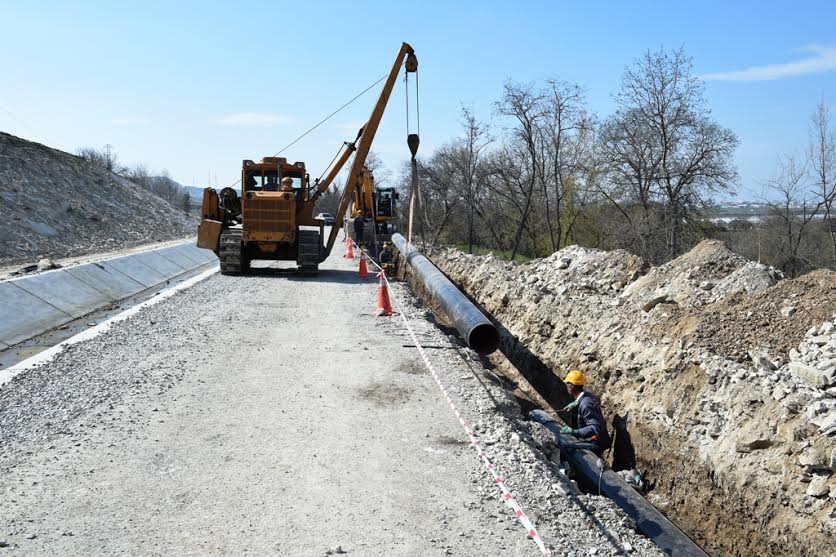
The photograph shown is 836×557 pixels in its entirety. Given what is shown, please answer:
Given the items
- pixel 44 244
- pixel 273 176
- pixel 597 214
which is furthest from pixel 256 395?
pixel 597 214

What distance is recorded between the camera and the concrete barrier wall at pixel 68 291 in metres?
12.7

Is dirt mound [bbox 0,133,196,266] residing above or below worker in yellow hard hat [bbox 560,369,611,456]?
above

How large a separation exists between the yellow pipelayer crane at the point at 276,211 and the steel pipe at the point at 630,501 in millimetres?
11868

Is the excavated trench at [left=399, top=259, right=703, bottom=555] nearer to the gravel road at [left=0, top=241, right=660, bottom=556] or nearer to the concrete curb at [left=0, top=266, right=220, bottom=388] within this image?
the gravel road at [left=0, top=241, right=660, bottom=556]

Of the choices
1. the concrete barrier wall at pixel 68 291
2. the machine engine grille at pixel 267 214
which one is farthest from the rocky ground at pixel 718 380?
the concrete barrier wall at pixel 68 291

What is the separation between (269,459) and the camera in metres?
6.11

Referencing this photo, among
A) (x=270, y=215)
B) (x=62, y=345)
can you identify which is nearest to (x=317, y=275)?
(x=270, y=215)

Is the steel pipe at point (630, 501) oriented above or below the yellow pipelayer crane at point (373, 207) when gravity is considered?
below

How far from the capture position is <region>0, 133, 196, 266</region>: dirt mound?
25.2 meters

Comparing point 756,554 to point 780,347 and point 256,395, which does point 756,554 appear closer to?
point 780,347

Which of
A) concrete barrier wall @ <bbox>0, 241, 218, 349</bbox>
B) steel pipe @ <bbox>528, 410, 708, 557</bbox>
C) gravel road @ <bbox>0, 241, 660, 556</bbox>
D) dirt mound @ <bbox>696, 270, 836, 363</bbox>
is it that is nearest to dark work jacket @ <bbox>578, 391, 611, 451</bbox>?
steel pipe @ <bbox>528, 410, 708, 557</bbox>

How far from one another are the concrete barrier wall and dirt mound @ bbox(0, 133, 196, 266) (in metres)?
4.11

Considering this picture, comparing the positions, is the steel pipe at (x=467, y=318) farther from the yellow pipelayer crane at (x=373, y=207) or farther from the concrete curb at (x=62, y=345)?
the yellow pipelayer crane at (x=373, y=207)

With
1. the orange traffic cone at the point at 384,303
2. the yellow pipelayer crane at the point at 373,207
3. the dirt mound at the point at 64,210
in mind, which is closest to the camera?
the orange traffic cone at the point at 384,303
